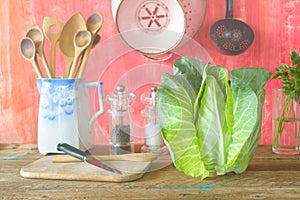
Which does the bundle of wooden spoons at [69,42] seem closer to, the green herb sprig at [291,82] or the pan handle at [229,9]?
the pan handle at [229,9]

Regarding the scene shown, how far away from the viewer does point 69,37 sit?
1.37 metres

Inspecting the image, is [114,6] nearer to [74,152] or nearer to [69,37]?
[69,37]

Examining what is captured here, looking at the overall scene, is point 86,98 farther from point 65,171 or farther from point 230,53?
point 230,53

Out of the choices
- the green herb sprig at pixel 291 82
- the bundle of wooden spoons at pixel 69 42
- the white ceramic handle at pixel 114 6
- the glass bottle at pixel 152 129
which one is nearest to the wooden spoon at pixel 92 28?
the bundle of wooden spoons at pixel 69 42

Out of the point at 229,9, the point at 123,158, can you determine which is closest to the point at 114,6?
the point at 229,9

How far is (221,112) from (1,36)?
886mm

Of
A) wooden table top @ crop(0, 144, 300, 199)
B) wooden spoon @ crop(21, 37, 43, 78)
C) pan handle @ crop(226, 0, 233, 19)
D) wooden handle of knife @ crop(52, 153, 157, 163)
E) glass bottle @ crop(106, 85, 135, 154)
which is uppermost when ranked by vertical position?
pan handle @ crop(226, 0, 233, 19)

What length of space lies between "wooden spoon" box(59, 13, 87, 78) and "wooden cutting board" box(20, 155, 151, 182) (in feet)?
1.09

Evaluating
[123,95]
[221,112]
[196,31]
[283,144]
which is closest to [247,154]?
[221,112]

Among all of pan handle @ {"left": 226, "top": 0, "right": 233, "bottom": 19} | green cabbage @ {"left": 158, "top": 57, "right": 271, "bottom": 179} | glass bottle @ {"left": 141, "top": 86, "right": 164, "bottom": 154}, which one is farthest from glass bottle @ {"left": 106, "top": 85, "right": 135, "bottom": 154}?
pan handle @ {"left": 226, "top": 0, "right": 233, "bottom": 19}

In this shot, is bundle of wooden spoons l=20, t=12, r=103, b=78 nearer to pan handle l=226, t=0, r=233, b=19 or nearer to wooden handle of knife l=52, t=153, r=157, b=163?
wooden handle of knife l=52, t=153, r=157, b=163

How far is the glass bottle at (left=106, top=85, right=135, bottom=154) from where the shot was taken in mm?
1293

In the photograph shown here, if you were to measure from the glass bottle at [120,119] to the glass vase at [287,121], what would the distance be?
1.44ft

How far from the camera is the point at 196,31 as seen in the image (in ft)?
4.74
